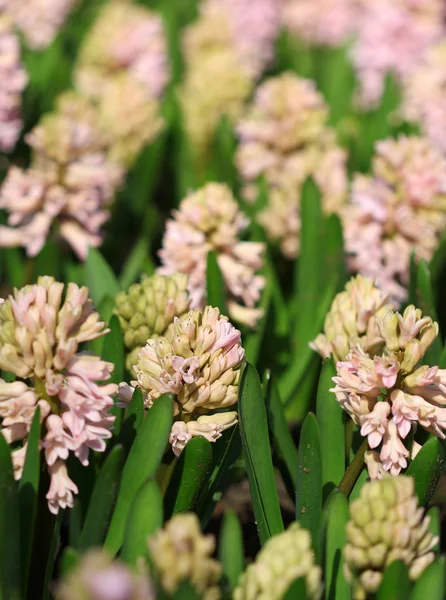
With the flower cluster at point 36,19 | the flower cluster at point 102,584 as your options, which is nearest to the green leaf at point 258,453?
the flower cluster at point 102,584

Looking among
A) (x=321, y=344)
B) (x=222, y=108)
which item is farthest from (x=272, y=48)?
(x=321, y=344)

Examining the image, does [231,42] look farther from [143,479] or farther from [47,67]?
[143,479]

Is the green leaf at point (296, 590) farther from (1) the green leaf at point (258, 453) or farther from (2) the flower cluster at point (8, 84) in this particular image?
(2) the flower cluster at point (8, 84)

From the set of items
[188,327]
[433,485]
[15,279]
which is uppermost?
[188,327]

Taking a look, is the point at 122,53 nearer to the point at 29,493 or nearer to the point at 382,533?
the point at 29,493

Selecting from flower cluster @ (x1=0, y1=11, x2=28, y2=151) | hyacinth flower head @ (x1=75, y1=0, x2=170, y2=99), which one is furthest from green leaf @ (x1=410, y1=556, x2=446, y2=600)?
hyacinth flower head @ (x1=75, y1=0, x2=170, y2=99)

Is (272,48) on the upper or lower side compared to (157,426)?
lower

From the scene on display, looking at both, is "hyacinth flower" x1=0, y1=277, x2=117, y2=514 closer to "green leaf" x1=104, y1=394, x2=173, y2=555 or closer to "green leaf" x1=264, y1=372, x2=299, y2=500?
"green leaf" x1=104, y1=394, x2=173, y2=555
